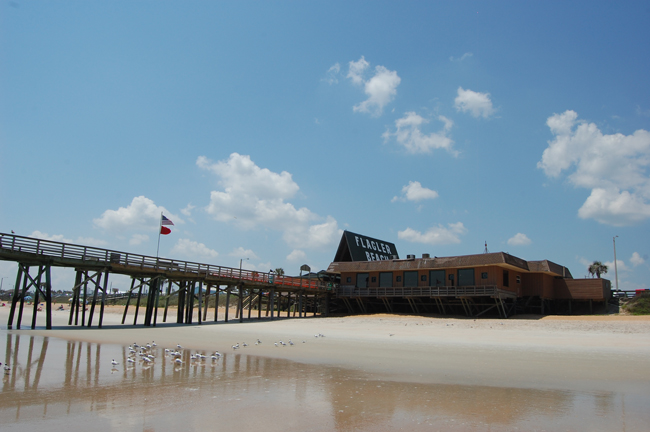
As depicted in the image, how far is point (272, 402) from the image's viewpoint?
8195mm

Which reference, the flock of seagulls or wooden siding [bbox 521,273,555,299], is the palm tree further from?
the flock of seagulls

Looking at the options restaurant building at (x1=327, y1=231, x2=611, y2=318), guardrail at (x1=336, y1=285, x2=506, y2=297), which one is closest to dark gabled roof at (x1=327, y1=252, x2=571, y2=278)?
restaurant building at (x1=327, y1=231, x2=611, y2=318)

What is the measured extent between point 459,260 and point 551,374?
84.4 ft

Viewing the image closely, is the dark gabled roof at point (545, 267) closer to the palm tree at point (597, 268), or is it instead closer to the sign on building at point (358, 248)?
the sign on building at point (358, 248)

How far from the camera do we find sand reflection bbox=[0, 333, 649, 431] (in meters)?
6.82

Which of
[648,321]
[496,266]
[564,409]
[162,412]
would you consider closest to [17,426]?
Result: [162,412]

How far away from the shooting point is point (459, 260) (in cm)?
3700

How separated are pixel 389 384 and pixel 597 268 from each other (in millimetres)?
66198

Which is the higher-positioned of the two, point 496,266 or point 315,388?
point 496,266

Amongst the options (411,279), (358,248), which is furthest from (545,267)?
(358,248)

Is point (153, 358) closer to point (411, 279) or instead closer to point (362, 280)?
point (411, 279)

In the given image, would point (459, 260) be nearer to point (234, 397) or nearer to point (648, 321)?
point (648, 321)

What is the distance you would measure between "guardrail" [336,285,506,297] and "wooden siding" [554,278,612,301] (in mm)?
6986

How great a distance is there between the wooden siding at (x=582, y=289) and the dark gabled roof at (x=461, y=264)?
1066 millimetres
